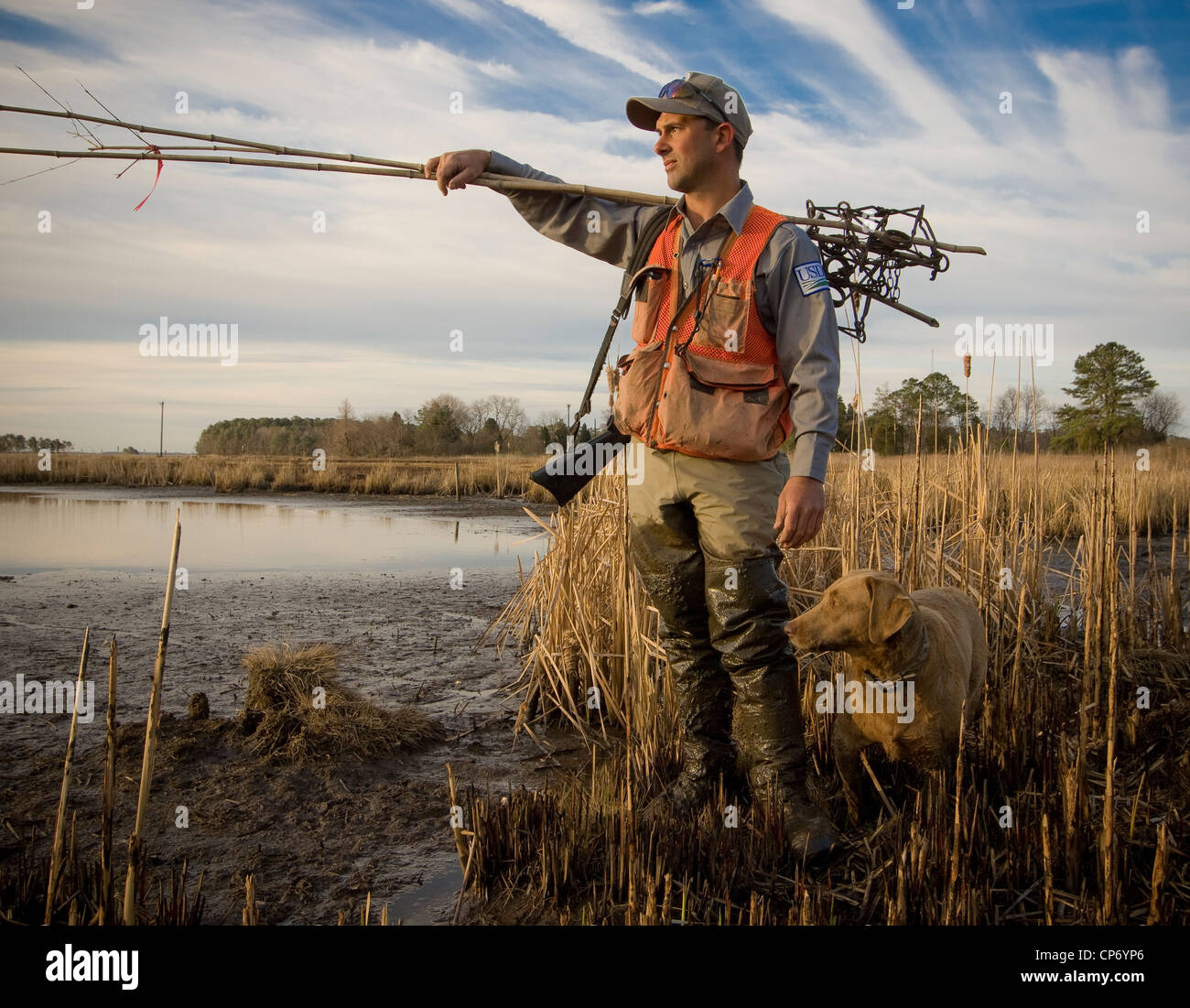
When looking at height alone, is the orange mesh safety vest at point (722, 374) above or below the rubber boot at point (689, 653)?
above

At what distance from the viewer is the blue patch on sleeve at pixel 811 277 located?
123 inches

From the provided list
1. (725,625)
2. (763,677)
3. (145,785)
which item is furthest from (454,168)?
(145,785)

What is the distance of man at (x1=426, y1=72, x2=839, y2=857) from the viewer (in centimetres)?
311

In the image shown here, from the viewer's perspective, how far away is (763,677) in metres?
3.21

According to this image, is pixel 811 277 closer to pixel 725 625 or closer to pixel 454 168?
pixel 725 625

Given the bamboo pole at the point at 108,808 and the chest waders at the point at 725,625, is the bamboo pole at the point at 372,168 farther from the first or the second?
the bamboo pole at the point at 108,808

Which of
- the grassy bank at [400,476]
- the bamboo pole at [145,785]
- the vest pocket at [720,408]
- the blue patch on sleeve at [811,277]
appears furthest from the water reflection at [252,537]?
the bamboo pole at [145,785]

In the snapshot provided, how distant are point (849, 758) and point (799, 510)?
113cm

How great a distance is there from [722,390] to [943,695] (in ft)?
5.01

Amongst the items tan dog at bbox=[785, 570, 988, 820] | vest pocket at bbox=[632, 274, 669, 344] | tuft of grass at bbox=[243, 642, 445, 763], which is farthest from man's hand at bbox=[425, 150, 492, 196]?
tuft of grass at bbox=[243, 642, 445, 763]

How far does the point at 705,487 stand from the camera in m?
3.23

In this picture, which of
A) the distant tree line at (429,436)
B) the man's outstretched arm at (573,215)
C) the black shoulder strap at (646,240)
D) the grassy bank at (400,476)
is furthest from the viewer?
the distant tree line at (429,436)

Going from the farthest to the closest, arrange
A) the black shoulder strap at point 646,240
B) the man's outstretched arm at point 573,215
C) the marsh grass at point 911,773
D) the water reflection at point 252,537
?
1. the water reflection at point 252,537
2. the man's outstretched arm at point 573,215
3. the black shoulder strap at point 646,240
4. the marsh grass at point 911,773

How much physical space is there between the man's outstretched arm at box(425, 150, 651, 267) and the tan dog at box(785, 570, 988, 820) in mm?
1797
